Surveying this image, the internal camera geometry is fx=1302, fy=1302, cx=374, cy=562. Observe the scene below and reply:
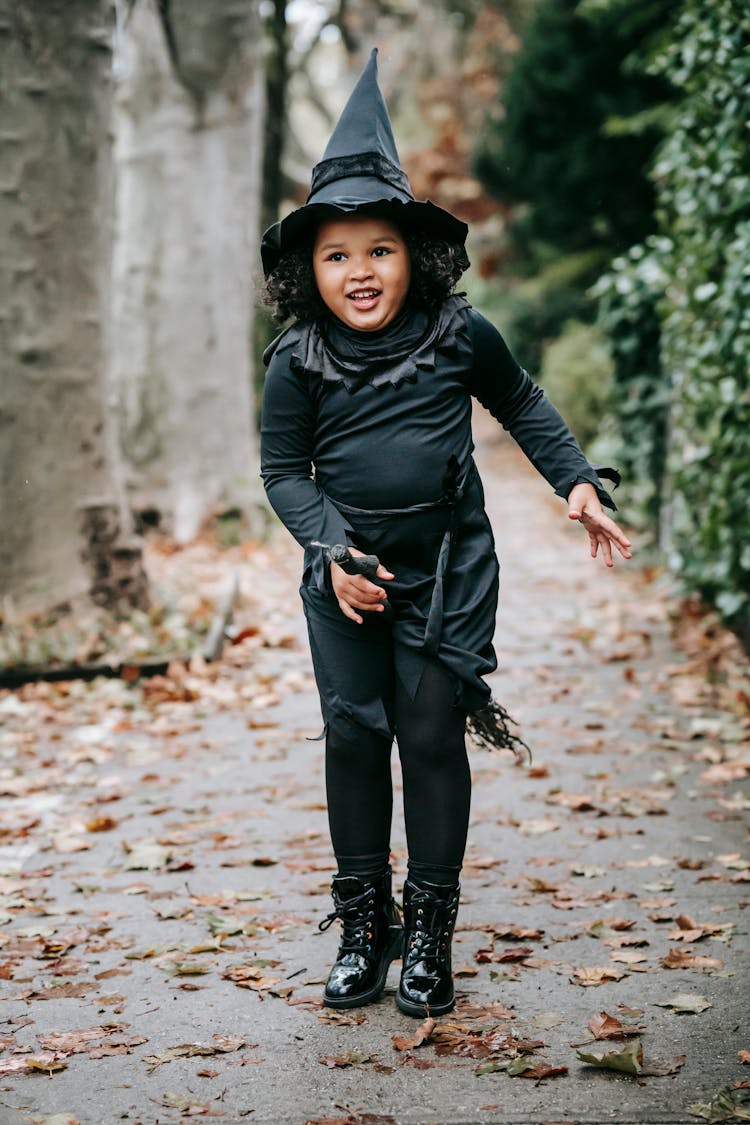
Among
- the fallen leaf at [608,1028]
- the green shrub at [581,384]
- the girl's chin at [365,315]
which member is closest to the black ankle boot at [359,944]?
the fallen leaf at [608,1028]

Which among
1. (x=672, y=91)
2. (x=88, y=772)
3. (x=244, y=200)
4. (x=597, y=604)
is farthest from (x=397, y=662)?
(x=672, y=91)

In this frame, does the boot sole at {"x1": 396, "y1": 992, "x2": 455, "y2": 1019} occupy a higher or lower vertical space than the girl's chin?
lower

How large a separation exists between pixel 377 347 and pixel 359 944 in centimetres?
144

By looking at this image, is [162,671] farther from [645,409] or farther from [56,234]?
[645,409]

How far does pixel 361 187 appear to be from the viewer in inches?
121

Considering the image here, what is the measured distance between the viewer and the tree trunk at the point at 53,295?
273 inches

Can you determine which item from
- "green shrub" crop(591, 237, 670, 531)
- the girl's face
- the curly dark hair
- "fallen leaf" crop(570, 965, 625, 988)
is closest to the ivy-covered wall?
"green shrub" crop(591, 237, 670, 531)

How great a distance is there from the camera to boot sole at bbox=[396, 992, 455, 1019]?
3.00m

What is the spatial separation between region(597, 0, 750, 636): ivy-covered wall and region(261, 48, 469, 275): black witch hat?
2.46 metres

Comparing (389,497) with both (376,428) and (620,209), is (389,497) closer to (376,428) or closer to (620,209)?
(376,428)

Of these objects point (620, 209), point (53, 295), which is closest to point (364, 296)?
point (53, 295)

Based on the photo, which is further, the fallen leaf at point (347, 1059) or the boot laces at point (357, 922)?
the boot laces at point (357, 922)

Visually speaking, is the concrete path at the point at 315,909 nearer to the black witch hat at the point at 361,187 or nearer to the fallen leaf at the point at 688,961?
the fallen leaf at the point at 688,961

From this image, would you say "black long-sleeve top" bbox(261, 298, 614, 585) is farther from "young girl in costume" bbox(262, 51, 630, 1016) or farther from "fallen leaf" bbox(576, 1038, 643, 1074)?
"fallen leaf" bbox(576, 1038, 643, 1074)
